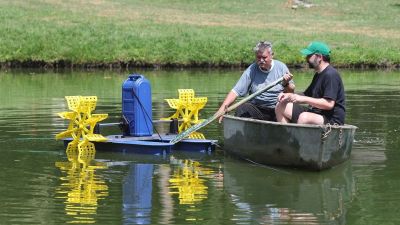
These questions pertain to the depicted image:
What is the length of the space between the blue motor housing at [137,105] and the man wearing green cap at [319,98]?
257 centimetres

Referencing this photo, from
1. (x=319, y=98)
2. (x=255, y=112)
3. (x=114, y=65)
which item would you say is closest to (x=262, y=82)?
(x=255, y=112)

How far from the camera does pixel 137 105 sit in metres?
14.8

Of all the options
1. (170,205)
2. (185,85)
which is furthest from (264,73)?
(185,85)

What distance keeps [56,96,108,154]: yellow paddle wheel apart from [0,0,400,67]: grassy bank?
22632mm

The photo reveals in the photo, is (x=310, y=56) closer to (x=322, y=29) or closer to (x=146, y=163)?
(x=146, y=163)

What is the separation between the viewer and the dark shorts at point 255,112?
1392 centimetres

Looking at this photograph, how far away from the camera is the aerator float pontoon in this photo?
1440cm

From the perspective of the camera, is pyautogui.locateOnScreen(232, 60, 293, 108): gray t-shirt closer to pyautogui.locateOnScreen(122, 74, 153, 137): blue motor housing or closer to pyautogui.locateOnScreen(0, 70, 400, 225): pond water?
pyautogui.locateOnScreen(0, 70, 400, 225): pond water

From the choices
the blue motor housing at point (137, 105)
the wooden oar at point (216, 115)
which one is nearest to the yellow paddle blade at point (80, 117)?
the blue motor housing at point (137, 105)

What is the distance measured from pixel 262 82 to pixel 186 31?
103 ft

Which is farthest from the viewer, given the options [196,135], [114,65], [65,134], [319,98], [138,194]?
[114,65]

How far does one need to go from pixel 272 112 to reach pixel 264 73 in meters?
0.59

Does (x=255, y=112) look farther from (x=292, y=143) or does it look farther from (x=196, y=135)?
(x=196, y=135)

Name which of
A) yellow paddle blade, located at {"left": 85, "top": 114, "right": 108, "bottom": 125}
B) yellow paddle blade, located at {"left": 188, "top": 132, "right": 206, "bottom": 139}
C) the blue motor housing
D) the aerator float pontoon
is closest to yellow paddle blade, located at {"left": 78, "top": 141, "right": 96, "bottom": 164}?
the aerator float pontoon
